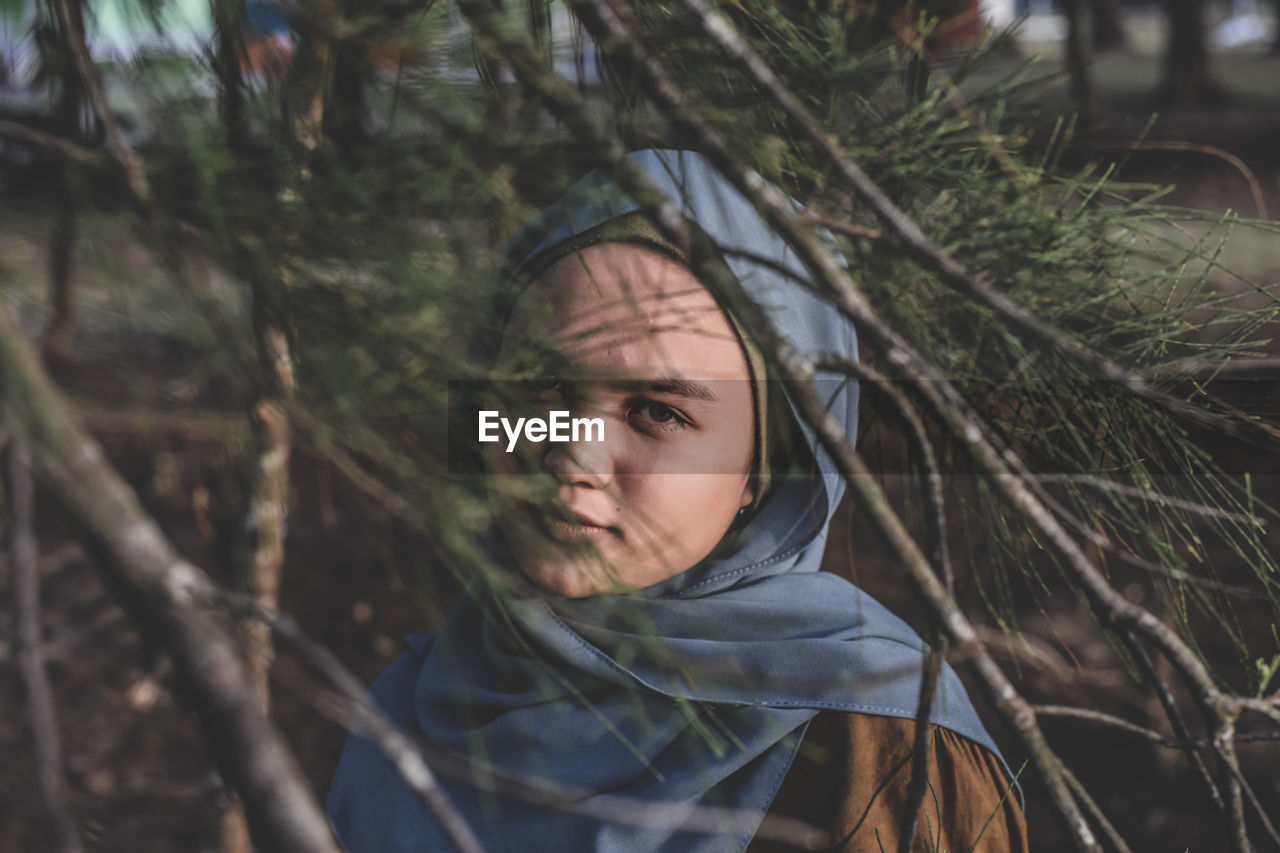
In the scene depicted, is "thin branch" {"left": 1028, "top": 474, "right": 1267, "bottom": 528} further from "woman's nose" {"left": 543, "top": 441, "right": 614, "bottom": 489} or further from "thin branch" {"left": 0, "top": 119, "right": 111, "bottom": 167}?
"thin branch" {"left": 0, "top": 119, "right": 111, "bottom": 167}

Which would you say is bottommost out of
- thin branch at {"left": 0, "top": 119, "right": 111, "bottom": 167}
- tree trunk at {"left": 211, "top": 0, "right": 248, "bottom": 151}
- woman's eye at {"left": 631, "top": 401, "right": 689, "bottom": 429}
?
woman's eye at {"left": 631, "top": 401, "right": 689, "bottom": 429}

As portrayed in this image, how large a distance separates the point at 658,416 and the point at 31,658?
31cm

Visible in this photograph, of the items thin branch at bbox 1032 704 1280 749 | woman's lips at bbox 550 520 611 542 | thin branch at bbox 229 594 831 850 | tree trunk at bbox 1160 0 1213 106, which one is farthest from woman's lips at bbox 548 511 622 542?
tree trunk at bbox 1160 0 1213 106

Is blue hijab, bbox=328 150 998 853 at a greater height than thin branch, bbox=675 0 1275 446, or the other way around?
thin branch, bbox=675 0 1275 446

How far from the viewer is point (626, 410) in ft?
1.52

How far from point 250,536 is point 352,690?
62 cm

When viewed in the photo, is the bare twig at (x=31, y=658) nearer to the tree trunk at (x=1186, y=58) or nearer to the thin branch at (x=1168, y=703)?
the thin branch at (x=1168, y=703)

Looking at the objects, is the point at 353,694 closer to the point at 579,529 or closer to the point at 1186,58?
the point at 579,529

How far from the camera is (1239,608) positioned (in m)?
0.63

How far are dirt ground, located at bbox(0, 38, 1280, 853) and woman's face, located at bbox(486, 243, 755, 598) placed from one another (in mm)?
79

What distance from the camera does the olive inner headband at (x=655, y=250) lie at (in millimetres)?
447

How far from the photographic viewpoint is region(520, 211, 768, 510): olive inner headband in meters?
0.45

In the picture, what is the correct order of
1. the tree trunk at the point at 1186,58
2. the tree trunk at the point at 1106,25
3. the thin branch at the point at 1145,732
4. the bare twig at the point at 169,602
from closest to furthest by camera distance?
the bare twig at the point at 169,602, the thin branch at the point at 1145,732, the tree trunk at the point at 1186,58, the tree trunk at the point at 1106,25

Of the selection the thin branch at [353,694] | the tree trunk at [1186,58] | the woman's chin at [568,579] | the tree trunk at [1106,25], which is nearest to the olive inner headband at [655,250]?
the woman's chin at [568,579]
